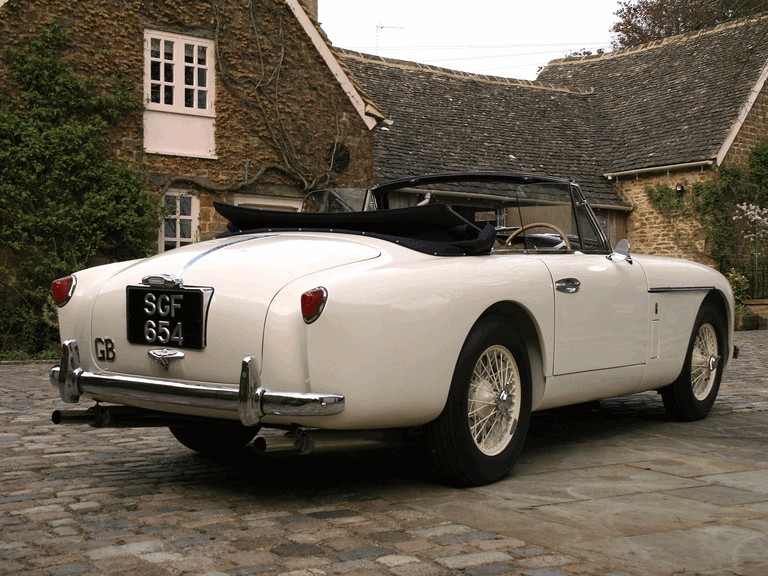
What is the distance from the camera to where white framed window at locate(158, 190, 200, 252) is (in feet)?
51.6

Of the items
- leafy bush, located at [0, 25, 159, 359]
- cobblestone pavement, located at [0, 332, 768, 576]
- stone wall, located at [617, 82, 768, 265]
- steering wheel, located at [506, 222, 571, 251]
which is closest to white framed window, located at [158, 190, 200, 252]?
leafy bush, located at [0, 25, 159, 359]

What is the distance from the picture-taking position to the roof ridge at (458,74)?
25922 millimetres

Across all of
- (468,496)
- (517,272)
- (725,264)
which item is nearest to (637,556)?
(468,496)

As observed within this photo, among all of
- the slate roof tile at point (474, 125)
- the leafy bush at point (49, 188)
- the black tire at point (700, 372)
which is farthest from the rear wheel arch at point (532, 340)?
the slate roof tile at point (474, 125)

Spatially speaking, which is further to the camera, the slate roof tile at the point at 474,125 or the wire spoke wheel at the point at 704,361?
the slate roof tile at the point at 474,125

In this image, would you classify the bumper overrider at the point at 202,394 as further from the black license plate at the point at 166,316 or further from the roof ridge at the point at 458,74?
the roof ridge at the point at 458,74

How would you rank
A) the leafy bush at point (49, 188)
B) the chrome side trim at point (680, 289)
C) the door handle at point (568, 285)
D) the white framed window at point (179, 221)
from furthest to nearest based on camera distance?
1. the white framed window at point (179, 221)
2. the leafy bush at point (49, 188)
3. the chrome side trim at point (680, 289)
4. the door handle at point (568, 285)

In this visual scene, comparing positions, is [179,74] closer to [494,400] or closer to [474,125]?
[474,125]

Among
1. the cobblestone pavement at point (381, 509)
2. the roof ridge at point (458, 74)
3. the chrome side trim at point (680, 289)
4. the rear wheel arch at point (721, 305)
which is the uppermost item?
the roof ridge at point (458, 74)

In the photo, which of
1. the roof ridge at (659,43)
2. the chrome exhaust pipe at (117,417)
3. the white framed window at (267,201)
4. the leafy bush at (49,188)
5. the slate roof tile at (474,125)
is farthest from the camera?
the roof ridge at (659,43)

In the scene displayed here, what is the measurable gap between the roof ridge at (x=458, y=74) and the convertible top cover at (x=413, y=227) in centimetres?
2028

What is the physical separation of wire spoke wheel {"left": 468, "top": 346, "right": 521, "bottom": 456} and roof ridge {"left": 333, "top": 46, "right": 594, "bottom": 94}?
2082cm

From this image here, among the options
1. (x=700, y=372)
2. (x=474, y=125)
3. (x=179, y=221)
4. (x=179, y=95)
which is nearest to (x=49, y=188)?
(x=179, y=221)

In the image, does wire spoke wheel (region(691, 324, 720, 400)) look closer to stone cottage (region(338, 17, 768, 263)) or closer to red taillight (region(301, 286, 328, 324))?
red taillight (region(301, 286, 328, 324))
